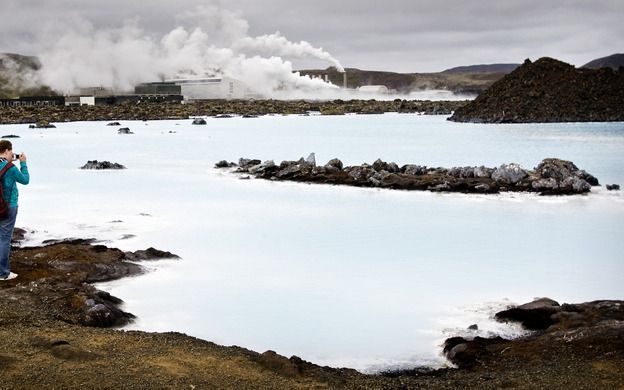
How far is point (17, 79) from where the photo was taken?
144500 millimetres

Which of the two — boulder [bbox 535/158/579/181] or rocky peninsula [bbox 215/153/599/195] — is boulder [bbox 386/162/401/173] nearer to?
rocky peninsula [bbox 215/153/599/195]

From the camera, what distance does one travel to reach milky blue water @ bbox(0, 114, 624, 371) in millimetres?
→ 6156

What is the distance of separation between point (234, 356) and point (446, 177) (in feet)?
39.7

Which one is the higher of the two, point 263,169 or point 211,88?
point 211,88

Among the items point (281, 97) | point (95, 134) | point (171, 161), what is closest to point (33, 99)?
point (281, 97)

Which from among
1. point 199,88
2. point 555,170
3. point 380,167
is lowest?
point 380,167

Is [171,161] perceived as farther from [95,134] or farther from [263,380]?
[263,380]

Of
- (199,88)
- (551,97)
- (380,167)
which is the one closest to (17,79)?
(199,88)

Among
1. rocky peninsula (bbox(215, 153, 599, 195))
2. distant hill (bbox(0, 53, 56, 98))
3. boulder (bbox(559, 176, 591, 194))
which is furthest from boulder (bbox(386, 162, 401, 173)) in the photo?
distant hill (bbox(0, 53, 56, 98))

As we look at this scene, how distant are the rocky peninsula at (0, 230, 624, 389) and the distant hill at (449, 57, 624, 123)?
152 ft

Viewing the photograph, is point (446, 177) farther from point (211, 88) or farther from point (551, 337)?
point (211, 88)

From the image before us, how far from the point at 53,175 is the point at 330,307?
541 inches

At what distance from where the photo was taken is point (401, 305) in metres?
6.77

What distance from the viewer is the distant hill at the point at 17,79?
136500 millimetres
